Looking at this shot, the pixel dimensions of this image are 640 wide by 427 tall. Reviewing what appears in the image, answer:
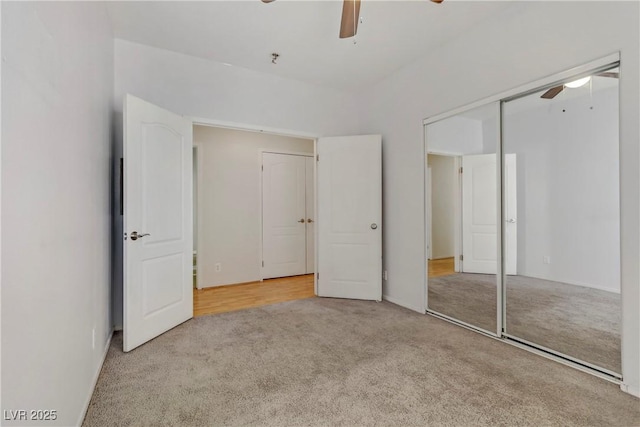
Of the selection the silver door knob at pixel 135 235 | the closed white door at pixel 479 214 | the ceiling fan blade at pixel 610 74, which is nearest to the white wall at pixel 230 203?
the silver door knob at pixel 135 235

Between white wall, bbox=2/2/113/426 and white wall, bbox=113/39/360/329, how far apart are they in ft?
2.71

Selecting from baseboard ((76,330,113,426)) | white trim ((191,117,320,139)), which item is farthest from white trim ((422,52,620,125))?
baseboard ((76,330,113,426))

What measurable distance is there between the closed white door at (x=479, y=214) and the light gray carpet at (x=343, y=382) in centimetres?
67

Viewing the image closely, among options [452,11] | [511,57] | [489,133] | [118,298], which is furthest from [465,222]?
[118,298]

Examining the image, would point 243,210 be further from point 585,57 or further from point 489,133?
point 585,57

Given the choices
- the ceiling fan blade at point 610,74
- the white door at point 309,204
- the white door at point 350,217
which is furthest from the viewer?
the white door at point 309,204

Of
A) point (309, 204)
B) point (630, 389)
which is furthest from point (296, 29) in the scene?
point (630, 389)

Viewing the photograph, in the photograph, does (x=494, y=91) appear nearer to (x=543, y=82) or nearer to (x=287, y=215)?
(x=543, y=82)

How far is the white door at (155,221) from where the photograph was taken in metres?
2.48

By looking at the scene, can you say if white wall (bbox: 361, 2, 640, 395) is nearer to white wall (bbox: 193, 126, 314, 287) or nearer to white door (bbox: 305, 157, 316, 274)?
white door (bbox: 305, 157, 316, 274)

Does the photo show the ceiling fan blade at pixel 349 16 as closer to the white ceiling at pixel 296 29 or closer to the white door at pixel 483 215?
the white ceiling at pixel 296 29

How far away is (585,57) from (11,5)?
2.98 meters

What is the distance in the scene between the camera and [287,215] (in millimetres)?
5215

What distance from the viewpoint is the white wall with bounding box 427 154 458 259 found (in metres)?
3.09
